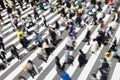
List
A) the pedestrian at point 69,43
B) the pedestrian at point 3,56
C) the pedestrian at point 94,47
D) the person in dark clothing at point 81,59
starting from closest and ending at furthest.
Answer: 1. the person in dark clothing at point 81,59
2. the pedestrian at point 3,56
3. the pedestrian at point 94,47
4. the pedestrian at point 69,43

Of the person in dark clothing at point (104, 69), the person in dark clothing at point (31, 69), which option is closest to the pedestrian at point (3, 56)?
the person in dark clothing at point (31, 69)

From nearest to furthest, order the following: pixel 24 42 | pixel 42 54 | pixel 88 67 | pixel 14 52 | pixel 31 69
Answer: pixel 31 69 → pixel 88 67 → pixel 42 54 → pixel 14 52 → pixel 24 42

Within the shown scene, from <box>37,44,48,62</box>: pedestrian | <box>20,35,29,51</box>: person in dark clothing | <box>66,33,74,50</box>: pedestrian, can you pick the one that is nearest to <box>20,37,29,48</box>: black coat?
<box>20,35,29,51</box>: person in dark clothing

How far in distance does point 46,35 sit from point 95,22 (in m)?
4.99

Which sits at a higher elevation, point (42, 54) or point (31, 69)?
point (31, 69)

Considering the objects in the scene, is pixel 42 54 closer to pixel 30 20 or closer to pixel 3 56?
pixel 3 56

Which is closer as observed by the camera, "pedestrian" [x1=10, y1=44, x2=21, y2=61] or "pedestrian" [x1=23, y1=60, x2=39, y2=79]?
"pedestrian" [x1=23, y1=60, x2=39, y2=79]

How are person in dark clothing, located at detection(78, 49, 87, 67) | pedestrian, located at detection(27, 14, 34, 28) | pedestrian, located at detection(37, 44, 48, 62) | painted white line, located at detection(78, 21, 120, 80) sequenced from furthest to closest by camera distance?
pedestrian, located at detection(27, 14, 34, 28) < pedestrian, located at detection(37, 44, 48, 62) < person in dark clothing, located at detection(78, 49, 87, 67) < painted white line, located at detection(78, 21, 120, 80)

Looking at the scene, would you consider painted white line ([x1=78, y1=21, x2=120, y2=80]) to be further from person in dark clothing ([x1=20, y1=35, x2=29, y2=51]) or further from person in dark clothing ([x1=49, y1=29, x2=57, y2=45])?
person in dark clothing ([x1=20, y1=35, x2=29, y2=51])

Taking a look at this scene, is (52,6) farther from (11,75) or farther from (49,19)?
(11,75)

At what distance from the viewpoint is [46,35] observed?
82.8ft

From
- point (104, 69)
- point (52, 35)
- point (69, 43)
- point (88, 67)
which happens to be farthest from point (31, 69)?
point (52, 35)

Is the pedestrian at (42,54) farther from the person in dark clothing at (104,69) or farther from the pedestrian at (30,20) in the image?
the pedestrian at (30,20)

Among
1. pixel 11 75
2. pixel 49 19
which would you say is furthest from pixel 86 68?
pixel 49 19
